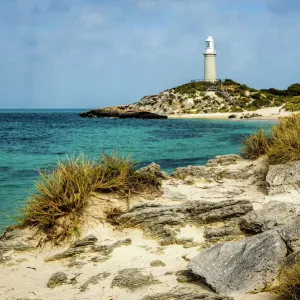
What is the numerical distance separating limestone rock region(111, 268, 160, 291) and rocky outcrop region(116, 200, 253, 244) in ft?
5.00

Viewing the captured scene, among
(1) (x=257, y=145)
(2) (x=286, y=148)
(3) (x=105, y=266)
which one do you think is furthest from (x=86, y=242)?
(1) (x=257, y=145)

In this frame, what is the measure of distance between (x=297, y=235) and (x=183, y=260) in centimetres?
183

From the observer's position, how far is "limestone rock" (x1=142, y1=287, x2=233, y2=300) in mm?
5165

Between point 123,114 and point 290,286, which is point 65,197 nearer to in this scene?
point 290,286

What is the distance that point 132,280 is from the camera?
6.04m

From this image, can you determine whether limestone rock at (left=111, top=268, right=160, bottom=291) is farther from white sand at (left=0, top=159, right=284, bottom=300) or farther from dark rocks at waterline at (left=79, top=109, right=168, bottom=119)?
dark rocks at waterline at (left=79, top=109, right=168, bottom=119)

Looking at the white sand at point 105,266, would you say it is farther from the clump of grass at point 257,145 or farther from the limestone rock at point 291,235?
the clump of grass at point 257,145

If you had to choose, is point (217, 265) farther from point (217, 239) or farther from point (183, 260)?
point (217, 239)

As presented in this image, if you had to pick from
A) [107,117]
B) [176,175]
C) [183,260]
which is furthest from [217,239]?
[107,117]

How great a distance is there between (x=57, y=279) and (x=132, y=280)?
3.66 feet

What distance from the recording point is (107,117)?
270 ft

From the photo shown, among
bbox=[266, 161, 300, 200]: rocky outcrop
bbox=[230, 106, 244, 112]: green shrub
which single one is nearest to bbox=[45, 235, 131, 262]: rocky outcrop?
bbox=[266, 161, 300, 200]: rocky outcrop

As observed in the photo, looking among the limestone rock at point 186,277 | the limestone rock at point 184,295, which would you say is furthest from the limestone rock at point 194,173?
the limestone rock at point 184,295

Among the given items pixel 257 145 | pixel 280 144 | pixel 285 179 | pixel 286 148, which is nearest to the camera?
pixel 285 179
